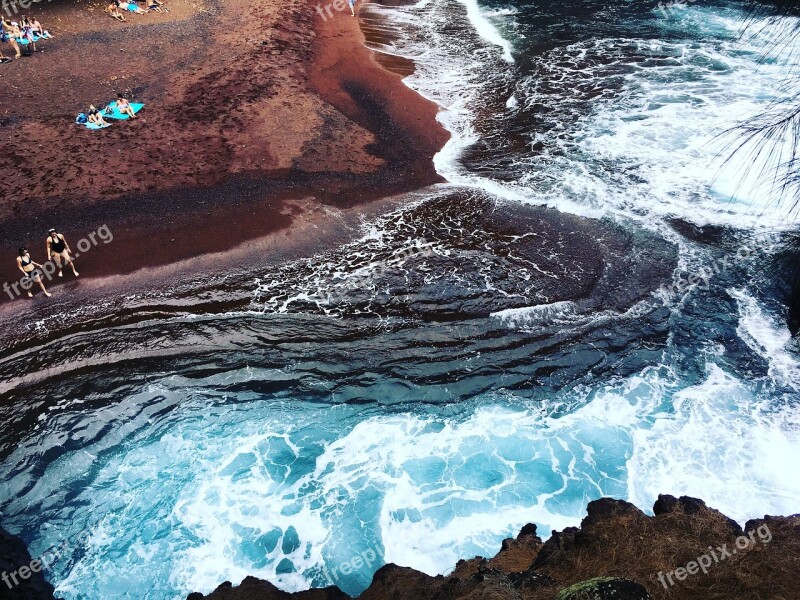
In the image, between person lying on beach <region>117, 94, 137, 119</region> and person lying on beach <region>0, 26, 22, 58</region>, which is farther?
person lying on beach <region>0, 26, 22, 58</region>

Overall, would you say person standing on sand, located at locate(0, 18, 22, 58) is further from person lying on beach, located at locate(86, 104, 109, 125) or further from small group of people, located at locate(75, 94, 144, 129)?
person lying on beach, located at locate(86, 104, 109, 125)

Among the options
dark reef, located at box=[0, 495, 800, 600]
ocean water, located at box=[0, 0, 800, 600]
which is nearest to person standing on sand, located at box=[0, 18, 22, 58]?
ocean water, located at box=[0, 0, 800, 600]

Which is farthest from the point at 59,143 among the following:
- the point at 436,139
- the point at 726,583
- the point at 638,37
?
the point at 638,37

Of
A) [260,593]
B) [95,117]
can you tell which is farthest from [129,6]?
[260,593]

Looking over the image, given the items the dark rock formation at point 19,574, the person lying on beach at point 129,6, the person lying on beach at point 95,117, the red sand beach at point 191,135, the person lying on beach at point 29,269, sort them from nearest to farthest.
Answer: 1. the dark rock formation at point 19,574
2. the person lying on beach at point 29,269
3. the red sand beach at point 191,135
4. the person lying on beach at point 95,117
5. the person lying on beach at point 129,6

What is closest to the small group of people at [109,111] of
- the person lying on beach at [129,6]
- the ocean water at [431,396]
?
the ocean water at [431,396]

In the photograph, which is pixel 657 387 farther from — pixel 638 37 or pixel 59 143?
pixel 638 37

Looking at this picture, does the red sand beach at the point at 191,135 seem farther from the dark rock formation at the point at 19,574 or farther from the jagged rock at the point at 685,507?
the jagged rock at the point at 685,507
